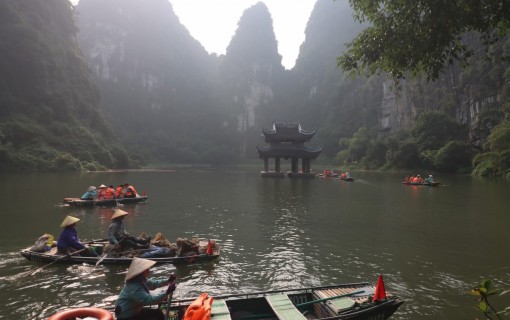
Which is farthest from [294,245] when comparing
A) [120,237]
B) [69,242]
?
[69,242]

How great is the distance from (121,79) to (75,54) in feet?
198

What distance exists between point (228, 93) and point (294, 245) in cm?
14191

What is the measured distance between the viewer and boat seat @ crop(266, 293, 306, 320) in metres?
6.93

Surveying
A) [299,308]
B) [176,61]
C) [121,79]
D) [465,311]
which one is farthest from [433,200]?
[176,61]

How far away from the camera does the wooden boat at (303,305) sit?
23.3 feet

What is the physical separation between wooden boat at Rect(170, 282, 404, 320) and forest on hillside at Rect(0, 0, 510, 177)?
16.1ft

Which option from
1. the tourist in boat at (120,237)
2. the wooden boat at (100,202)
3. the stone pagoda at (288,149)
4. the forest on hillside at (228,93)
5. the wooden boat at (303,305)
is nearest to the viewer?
the wooden boat at (303,305)

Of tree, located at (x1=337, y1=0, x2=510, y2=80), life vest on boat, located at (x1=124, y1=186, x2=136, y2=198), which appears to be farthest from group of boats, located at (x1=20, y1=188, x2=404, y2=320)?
life vest on boat, located at (x1=124, y1=186, x2=136, y2=198)

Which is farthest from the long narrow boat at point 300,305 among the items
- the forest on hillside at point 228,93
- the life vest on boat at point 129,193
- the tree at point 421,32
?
the life vest on boat at point 129,193

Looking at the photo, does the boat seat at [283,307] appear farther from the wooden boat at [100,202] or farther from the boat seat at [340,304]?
the wooden boat at [100,202]

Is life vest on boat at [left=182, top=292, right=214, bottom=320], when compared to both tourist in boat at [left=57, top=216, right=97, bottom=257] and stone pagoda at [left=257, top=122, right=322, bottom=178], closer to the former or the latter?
tourist in boat at [left=57, top=216, right=97, bottom=257]

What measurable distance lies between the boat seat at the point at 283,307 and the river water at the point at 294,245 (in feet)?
7.50

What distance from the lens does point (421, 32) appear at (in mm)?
8422

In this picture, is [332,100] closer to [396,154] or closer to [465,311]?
[396,154]
